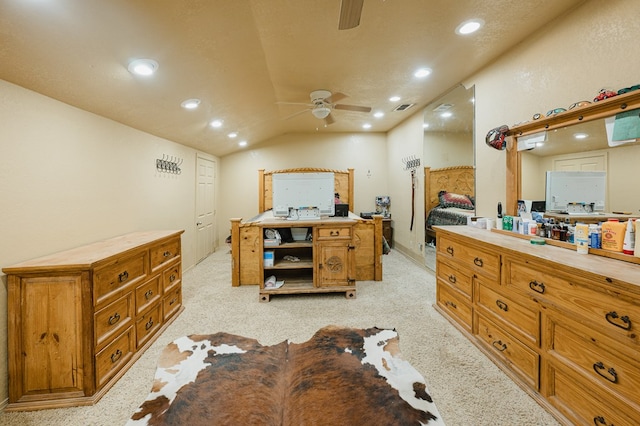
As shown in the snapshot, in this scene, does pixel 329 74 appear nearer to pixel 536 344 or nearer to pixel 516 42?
pixel 516 42

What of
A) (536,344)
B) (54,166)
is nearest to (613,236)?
(536,344)

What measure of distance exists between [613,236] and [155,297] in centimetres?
354

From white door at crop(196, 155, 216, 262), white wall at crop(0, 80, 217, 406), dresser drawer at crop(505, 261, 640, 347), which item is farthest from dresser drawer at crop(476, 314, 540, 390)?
white door at crop(196, 155, 216, 262)

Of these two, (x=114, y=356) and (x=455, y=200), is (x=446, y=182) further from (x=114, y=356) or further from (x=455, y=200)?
(x=114, y=356)

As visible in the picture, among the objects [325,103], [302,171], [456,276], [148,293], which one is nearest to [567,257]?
[456,276]

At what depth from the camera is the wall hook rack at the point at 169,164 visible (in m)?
3.72

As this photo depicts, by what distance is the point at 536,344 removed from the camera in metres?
1.66

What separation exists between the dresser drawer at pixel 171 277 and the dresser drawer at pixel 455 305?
2937 mm

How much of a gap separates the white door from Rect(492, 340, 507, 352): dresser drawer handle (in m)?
4.70

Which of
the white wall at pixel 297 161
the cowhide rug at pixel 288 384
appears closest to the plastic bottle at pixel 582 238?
the cowhide rug at pixel 288 384

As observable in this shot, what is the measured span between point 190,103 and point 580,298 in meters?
3.68

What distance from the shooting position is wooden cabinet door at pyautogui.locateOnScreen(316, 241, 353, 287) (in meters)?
3.23

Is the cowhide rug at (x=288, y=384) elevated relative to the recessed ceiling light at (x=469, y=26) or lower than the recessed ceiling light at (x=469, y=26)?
lower

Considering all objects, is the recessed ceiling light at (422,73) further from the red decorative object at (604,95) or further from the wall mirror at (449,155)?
the red decorative object at (604,95)
